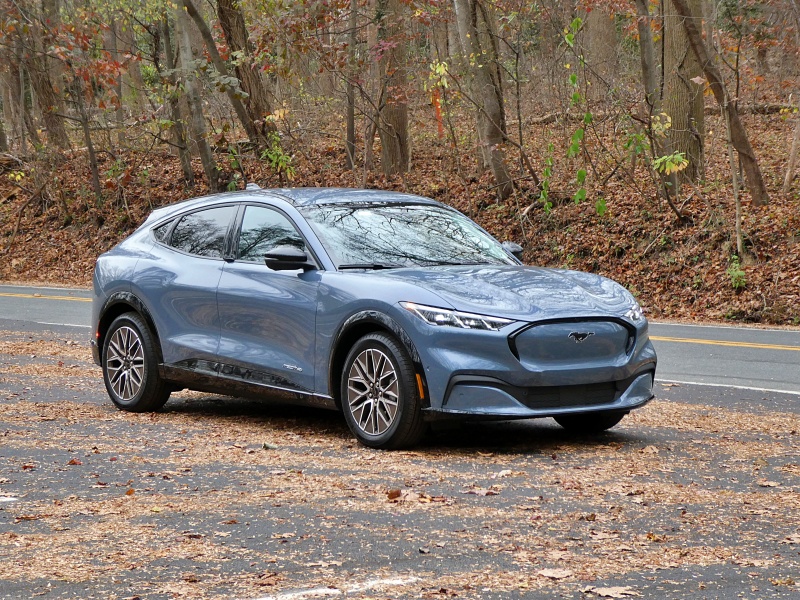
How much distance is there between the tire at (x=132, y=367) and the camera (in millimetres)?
9234

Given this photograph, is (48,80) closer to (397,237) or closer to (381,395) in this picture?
(397,237)

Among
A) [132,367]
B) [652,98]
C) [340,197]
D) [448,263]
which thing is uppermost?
[652,98]

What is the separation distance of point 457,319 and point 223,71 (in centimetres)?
2198

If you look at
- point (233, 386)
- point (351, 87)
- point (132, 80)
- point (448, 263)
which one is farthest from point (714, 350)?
point (132, 80)

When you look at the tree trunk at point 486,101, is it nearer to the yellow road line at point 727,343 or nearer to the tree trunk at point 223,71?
the tree trunk at point 223,71

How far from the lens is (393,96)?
25.6m

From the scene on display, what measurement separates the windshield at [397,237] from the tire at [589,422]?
4.39ft

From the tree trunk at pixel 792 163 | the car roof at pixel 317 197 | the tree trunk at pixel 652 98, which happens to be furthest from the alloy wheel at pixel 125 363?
the tree trunk at pixel 792 163

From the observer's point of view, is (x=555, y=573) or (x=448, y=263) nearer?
(x=555, y=573)

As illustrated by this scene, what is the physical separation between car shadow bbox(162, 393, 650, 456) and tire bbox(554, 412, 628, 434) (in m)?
0.06

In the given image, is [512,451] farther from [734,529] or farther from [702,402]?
[702,402]

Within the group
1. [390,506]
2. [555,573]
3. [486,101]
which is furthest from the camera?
[486,101]

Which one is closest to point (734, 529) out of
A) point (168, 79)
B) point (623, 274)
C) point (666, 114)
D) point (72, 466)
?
point (72, 466)

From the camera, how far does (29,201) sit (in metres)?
32.8
